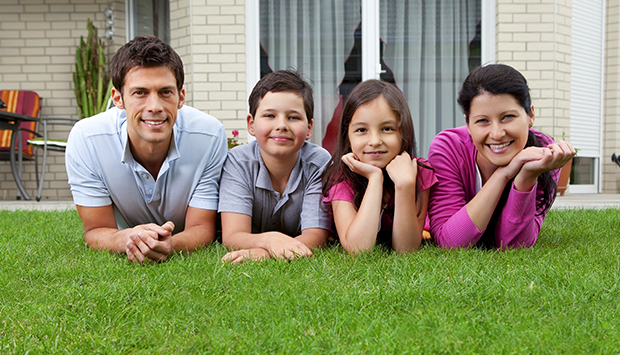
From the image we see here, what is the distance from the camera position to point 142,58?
7.75 feet

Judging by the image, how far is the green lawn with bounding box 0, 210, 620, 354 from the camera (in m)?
1.28

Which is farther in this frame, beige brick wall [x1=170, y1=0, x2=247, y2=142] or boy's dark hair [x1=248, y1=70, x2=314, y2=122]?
beige brick wall [x1=170, y1=0, x2=247, y2=142]

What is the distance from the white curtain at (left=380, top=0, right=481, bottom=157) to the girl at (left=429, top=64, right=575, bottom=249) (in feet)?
14.5

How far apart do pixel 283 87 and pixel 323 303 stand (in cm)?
141

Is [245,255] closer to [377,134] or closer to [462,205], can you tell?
[377,134]

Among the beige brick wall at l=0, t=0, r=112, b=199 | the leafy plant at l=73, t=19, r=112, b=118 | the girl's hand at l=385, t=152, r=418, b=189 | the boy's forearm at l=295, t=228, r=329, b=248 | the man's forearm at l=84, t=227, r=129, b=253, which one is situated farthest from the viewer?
the beige brick wall at l=0, t=0, r=112, b=199

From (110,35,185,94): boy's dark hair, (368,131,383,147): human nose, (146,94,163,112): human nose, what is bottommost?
(368,131,383,147): human nose

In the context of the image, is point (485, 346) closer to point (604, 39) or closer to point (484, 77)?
point (484, 77)

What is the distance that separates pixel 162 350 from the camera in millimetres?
1267

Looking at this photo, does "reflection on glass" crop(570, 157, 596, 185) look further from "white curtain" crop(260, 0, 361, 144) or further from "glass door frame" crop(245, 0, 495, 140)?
"white curtain" crop(260, 0, 361, 144)

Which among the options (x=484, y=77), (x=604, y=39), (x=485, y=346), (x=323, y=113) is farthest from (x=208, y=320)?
(x=604, y=39)

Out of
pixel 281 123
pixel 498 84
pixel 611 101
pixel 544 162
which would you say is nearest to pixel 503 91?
pixel 498 84

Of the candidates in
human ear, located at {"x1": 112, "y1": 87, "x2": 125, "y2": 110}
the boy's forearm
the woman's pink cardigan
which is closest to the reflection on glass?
the woman's pink cardigan

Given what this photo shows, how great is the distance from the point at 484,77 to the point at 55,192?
7011 mm
